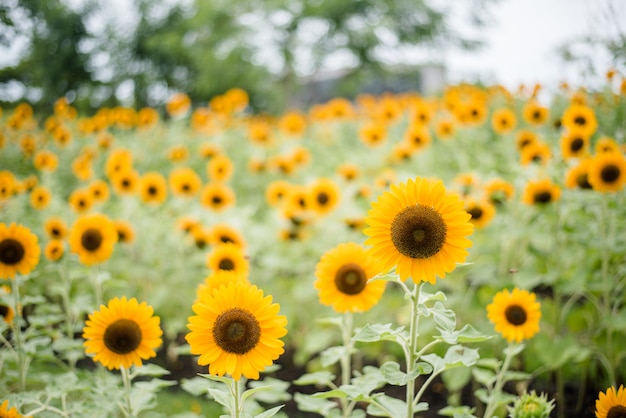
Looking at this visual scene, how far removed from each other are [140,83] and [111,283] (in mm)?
13995

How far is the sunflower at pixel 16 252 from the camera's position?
2205 millimetres

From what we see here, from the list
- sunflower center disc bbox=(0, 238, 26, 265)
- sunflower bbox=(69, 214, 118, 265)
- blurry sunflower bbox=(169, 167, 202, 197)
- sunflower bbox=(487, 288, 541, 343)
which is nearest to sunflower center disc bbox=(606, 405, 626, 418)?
sunflower bbox=(487, 288, 541, 343)

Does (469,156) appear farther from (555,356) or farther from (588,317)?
(555,356)

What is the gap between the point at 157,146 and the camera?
6973mm

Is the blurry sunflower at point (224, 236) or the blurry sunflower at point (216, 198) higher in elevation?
the blurry sunflower at point (216, 198)

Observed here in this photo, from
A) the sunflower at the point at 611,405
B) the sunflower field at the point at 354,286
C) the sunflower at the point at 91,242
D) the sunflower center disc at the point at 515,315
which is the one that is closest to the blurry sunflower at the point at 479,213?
the sunflower field at the point at 354,286

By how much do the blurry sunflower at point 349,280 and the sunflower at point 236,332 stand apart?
0.42m

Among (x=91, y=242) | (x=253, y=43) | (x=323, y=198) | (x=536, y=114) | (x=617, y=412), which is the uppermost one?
(x=253, y=43)

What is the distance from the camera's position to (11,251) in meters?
2.21

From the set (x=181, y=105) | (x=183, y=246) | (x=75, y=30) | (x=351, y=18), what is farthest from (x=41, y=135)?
(x=351, y=18)

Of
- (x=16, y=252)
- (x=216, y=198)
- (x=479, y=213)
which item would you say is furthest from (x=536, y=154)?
(x=16, y=252)

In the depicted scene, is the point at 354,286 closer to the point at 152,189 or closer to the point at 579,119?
the point at 579,119

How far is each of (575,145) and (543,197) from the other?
0.40 meters

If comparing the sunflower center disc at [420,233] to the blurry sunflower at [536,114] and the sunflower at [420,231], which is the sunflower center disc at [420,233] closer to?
the sunflower at [420,231]
